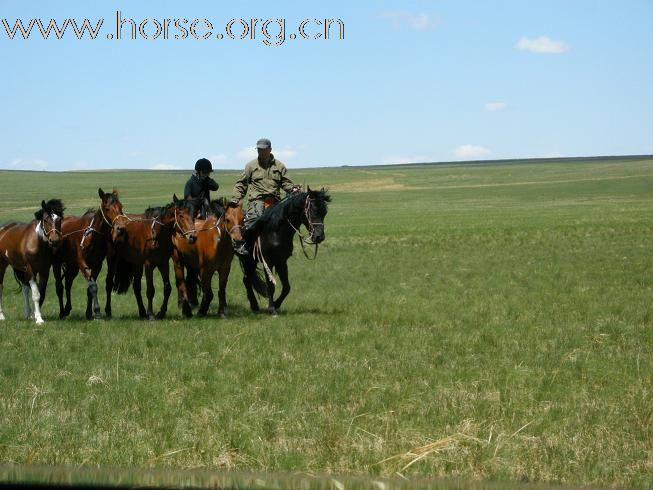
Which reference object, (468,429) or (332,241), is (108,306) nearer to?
(468,429)

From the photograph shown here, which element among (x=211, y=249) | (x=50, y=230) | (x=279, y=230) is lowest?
(x=211, y=249)

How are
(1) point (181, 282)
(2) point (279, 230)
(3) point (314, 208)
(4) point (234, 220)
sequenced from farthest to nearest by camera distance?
(1) point (181, 282) → (2) point (279, 230) → (4) point (234, 220) → (3) point (314, 208)

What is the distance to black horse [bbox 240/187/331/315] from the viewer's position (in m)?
16.0

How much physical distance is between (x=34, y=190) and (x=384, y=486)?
392ft

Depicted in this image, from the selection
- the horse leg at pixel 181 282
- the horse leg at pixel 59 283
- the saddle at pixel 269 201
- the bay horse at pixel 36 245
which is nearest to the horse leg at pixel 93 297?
the horse leg at pixel 59 283

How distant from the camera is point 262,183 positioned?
56.5 ft

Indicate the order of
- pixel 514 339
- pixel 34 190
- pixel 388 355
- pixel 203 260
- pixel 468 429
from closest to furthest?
1. pixel 468 429
2. pixel 388 355
3. pixel 514 339
4. pixel 203 260
5. pixel 34 190

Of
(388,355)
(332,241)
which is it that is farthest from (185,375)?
(332,241)

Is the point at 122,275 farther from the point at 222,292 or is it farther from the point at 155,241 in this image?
the point at 222,292

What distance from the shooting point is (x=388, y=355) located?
12.2 meters

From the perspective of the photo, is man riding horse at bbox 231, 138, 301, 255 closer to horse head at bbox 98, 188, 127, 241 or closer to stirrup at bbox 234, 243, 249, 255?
stirrup at bbox 234, 243, 249, 255

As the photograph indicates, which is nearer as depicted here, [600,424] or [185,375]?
[600,424]

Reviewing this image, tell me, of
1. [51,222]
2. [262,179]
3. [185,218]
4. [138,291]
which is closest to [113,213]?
[51,222]

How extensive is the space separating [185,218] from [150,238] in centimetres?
69
